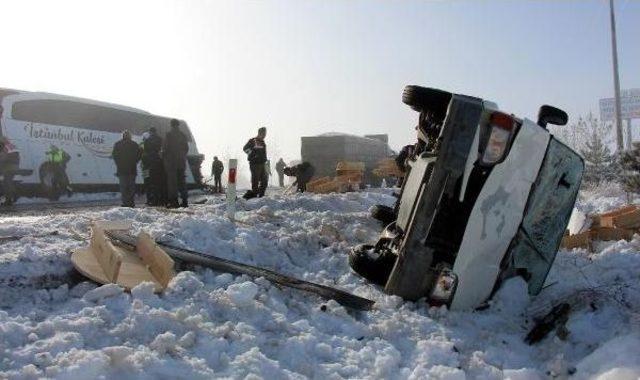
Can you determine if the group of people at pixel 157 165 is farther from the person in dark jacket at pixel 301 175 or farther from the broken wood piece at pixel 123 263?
the broken wood piece at pixel 123 263

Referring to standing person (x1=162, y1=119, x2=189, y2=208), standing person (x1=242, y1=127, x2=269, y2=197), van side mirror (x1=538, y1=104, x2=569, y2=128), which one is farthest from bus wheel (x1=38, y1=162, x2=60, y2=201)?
van side mirror (x1=538, y1=104, x2=569, y2=128)

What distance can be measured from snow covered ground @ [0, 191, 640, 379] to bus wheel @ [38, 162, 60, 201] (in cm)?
1359

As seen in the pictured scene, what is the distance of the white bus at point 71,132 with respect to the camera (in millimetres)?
16641

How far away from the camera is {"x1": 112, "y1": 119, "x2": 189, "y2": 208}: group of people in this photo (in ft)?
36.5

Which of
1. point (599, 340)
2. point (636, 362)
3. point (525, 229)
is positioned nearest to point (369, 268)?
point (525, 229)

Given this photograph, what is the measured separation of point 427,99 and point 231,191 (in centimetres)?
351

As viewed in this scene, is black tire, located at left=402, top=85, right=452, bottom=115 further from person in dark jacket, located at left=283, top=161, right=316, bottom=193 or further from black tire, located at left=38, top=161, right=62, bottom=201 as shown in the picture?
black tire, located at left=38, top=161, right=62, bottom=201

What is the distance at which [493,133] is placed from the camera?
12.2ft

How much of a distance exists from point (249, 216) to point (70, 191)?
1394 cm

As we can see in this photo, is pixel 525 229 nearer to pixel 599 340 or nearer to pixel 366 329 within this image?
pixel 599 340

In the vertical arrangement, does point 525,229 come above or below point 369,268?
above

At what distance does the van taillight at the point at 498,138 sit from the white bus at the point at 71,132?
51.9ft

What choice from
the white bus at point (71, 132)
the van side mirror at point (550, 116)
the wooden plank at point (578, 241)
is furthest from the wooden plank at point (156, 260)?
the white bus at point (71, 132)

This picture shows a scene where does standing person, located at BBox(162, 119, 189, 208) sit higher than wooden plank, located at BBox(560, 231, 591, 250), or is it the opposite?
standing person, located at BBox(162, 119, 189, 208)
